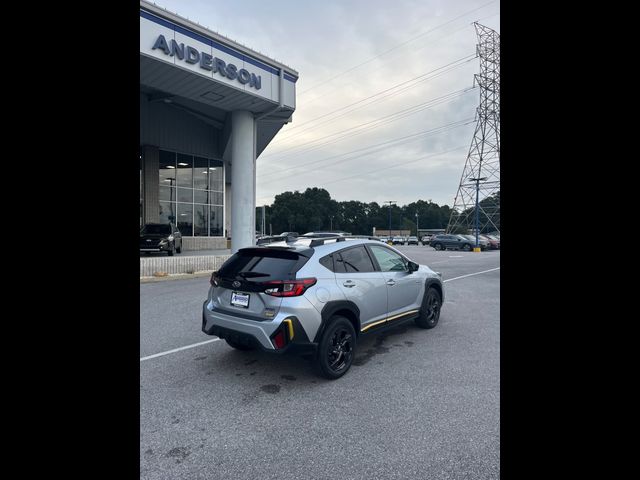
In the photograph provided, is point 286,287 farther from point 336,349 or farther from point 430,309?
point 430,309

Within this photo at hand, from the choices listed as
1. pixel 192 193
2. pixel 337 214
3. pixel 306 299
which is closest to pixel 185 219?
pixel 192 193

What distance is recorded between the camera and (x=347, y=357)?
4246mm

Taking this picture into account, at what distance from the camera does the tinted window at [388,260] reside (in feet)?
17.0

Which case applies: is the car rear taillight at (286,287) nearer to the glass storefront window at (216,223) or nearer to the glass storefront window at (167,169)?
the glass storefront window at (167,169)

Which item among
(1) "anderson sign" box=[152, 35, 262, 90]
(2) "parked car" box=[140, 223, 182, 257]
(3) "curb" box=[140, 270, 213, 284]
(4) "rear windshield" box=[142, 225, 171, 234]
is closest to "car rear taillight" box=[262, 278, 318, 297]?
(3) "curb" box=[140, 270, 213, 284]

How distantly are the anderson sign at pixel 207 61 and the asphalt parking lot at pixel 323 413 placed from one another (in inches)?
392

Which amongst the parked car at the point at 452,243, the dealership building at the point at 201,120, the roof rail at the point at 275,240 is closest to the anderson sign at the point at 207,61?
the dealership building at the point at 201,120

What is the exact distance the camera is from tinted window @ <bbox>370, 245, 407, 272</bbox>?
5.17 meters

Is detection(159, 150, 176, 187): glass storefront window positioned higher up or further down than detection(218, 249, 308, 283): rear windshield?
higher up

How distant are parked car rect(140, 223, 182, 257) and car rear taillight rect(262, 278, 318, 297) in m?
14.0

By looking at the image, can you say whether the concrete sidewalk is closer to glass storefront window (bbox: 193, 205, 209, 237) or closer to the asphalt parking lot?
the asphalt parking lot
